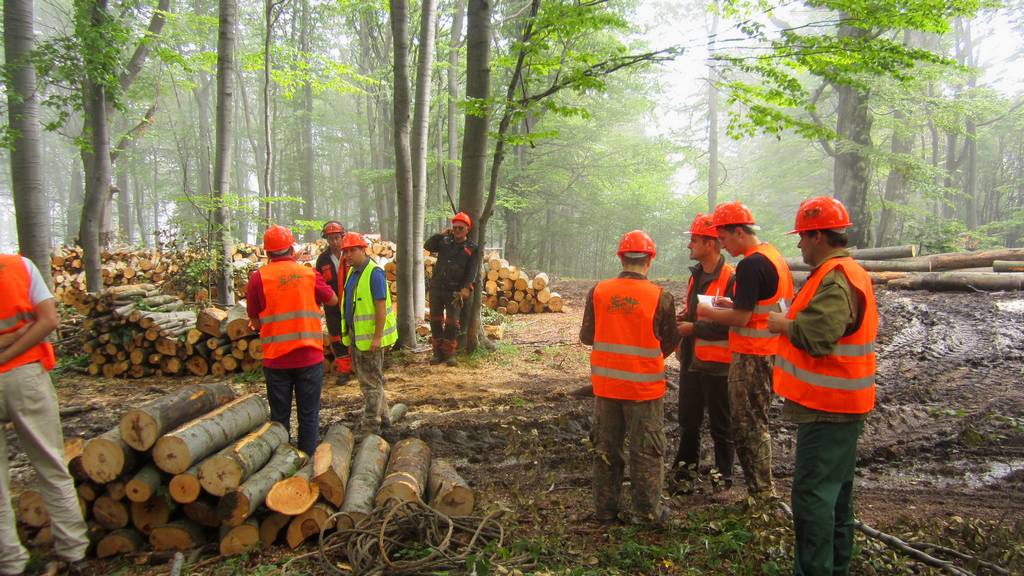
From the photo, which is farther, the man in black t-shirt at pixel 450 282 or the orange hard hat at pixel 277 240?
the man in black t-shirt at pixel 450 282

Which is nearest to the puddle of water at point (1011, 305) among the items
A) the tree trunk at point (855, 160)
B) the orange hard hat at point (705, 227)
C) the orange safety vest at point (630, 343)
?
the tree trunk at point (855, 160)

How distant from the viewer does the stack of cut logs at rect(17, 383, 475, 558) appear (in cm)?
325

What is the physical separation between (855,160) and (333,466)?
52.3ft

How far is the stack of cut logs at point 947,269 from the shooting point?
9227 millimetres

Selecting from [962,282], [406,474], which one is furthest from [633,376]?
[962,282]

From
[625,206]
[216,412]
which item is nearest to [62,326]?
[216,412]

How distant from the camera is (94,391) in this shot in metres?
6.85

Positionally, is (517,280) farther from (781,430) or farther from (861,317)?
(861,317)

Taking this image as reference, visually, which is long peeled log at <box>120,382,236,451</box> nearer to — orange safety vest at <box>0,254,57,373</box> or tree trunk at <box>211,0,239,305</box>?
orange safety vest at <box>0,254,57,373</box>

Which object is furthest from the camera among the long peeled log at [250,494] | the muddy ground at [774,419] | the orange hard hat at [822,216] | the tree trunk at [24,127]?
the tree trunk at [24,127]

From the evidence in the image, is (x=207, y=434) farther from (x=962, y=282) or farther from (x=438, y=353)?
(x=962, y=282)

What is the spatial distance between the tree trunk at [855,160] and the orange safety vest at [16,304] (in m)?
16.3

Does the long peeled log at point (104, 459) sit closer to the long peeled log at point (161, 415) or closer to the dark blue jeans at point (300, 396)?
the long peeled log at point (161, 415)

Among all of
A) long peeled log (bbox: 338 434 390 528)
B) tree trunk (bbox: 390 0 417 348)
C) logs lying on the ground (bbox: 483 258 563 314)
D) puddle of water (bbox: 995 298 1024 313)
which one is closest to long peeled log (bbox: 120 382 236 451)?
long peeled log (bbox: 338 434 390 528)
